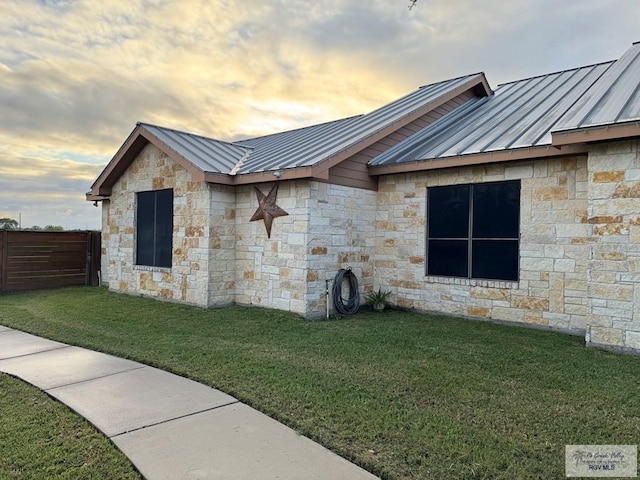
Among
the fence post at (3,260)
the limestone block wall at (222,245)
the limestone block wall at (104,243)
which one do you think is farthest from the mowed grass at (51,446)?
the fence post at (3,260)

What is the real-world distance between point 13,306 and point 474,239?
10.5 meters

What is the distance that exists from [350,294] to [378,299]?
26.0 inches

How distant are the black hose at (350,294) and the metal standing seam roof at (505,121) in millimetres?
2590

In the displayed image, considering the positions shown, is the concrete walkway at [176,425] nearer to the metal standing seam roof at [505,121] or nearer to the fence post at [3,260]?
the metal standing seam roof at [505,121]

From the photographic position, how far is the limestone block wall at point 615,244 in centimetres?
592

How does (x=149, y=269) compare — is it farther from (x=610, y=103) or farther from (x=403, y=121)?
(x=610, y=103)

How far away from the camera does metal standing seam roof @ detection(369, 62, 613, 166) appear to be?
8258mm

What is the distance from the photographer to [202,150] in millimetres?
10516

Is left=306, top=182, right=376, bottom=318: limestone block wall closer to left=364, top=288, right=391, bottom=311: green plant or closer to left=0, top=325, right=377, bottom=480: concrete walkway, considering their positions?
left=364, top=288, right=391, bottom=311: green plant

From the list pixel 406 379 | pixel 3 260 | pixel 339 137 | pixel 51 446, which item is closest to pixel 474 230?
pixel 339 137

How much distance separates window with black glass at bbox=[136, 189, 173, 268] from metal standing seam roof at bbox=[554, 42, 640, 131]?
8503 mm

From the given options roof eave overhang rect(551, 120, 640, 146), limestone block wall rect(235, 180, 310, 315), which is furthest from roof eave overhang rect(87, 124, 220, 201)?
roof eave overhang rect(551, 120, 640, 146)

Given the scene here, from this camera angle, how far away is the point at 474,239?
8391 millimetres

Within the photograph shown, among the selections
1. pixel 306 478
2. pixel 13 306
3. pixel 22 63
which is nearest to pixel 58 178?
→ pixel 22 63
